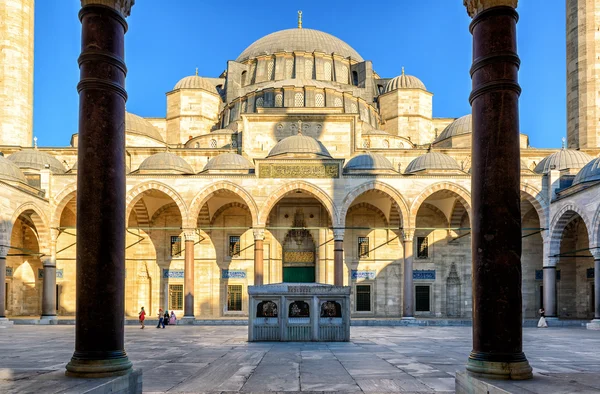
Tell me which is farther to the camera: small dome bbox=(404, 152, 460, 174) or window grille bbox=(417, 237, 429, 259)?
window grille bbox=(417, 237, 429, 259)

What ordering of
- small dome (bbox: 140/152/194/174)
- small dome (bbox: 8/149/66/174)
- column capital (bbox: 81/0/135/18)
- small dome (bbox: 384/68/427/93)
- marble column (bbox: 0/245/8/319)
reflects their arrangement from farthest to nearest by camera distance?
1. small dome (bbox: 384/68/427/93)
2. small dome (bbox: 8/149/66/174)
3. small dome (bbox: 140/152/194/174)
4. marble column (bbox: 0/245/8/319)
5. column capital (bbox: 81/0/135/18)

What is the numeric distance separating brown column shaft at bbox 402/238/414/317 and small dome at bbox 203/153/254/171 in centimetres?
681

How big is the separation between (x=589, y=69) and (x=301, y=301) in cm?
1913

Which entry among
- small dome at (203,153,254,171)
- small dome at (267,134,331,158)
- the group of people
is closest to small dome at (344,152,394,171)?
small dome at (267,134,331,158)

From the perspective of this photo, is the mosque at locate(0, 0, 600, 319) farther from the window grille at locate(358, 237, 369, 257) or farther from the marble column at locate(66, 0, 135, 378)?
the marble column at locate(66, 0, 135, 378)

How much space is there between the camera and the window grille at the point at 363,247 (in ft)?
78.8

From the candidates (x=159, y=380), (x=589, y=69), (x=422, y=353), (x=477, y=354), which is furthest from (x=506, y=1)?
(x=589, y=69)

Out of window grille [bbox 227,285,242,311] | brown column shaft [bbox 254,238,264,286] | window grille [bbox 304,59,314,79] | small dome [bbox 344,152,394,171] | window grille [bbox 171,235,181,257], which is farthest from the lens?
window grille [bbox 304,59,314,79]

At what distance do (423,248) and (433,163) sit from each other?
3.90 metres

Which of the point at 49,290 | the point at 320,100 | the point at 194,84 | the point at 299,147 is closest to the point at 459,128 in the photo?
the point at 320,100

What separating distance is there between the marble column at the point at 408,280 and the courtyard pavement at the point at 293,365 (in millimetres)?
7880

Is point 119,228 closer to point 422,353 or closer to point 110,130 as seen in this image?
point 110,130

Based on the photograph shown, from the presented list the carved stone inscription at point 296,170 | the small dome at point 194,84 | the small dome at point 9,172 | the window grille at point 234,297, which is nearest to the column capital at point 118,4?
the carved stone inscription at point 296,170

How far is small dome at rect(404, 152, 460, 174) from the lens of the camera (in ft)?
72.6
